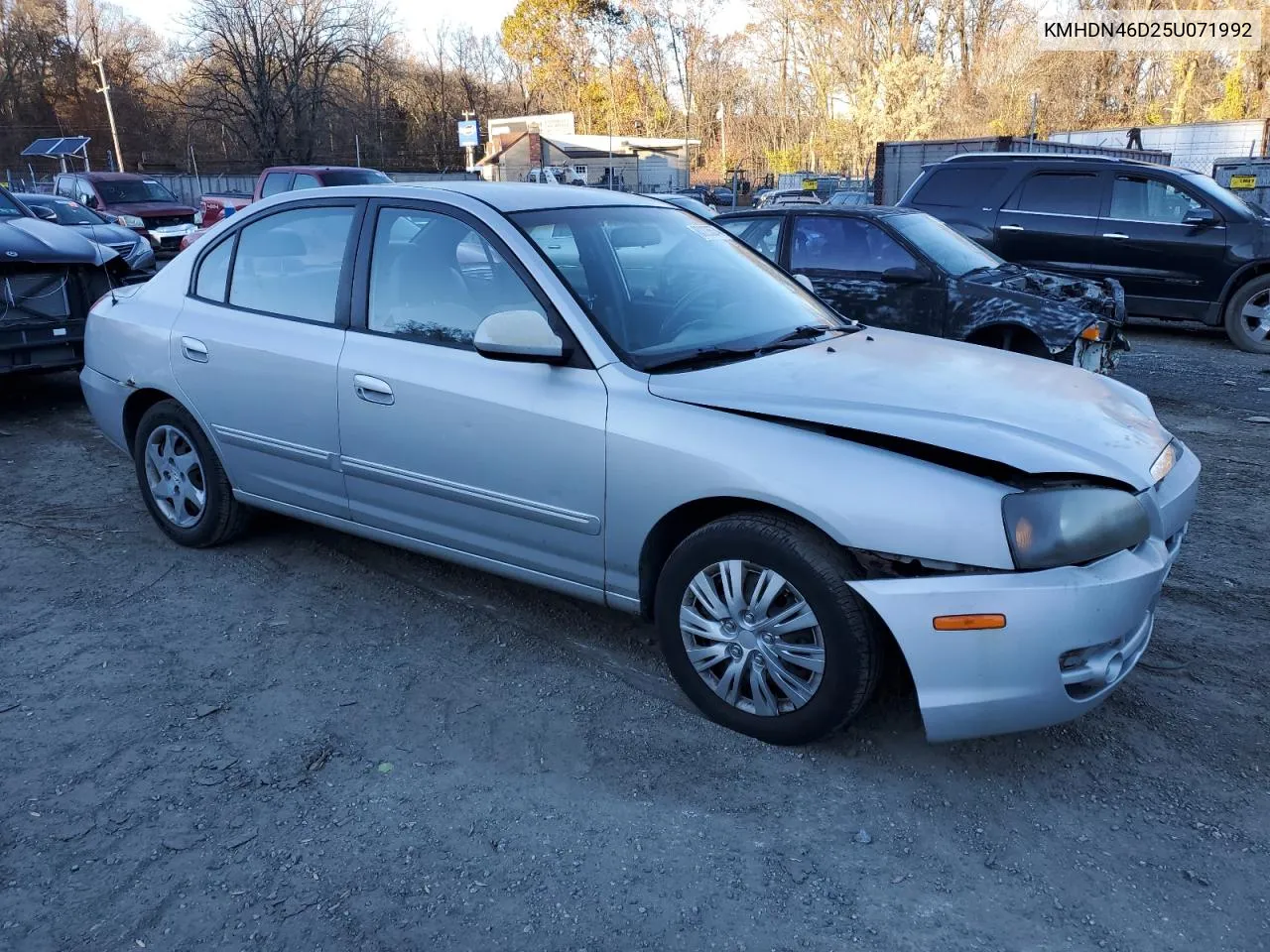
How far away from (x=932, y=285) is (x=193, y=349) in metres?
5.03

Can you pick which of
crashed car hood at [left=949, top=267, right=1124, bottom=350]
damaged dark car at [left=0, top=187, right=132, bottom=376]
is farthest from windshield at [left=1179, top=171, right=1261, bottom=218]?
damaged dark car at [left=0, top=187, right=132, bottom=376]

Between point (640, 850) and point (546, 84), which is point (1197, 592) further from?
point (546, 84)

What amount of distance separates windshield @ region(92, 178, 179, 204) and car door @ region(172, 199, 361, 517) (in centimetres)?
1811

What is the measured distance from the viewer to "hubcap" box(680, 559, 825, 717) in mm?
2795

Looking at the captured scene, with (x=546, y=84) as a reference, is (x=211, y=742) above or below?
below

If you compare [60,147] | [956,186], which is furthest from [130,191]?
[956,186]

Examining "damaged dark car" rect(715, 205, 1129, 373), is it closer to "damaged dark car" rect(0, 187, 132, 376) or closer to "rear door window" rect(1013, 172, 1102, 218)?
"rear door window" rect(1013, 172, 1102, 218)

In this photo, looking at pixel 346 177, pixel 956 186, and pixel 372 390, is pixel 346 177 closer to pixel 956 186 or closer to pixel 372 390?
pixel 956 186

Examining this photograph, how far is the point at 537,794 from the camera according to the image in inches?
110

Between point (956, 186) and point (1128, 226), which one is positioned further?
point (956, 186)

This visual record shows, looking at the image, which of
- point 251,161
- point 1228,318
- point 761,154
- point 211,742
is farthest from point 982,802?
point 761,154

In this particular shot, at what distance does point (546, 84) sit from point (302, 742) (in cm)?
7555

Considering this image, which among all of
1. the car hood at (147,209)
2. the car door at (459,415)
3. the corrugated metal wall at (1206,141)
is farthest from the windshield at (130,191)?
the corrugated metal wall at (1206,141)

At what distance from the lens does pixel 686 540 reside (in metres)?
2.96
